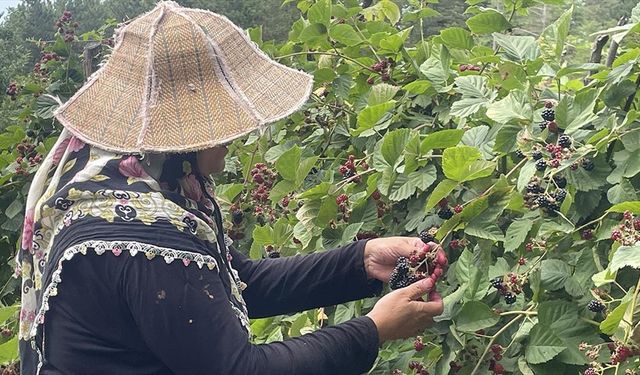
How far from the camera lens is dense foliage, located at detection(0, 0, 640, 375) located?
1.51m

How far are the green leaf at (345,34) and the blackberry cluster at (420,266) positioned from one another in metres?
0.95

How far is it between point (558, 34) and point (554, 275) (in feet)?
2.20

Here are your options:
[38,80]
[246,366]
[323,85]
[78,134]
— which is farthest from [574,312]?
[38,80]

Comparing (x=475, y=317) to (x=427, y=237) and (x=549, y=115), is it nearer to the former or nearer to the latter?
(x=427, y=237)

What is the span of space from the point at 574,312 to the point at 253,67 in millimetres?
714

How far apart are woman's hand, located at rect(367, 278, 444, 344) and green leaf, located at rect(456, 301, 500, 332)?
0.05 m

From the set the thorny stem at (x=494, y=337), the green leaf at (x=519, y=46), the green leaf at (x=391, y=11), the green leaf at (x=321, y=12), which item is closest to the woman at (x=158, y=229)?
the thorny stem at (x=494, y=337)

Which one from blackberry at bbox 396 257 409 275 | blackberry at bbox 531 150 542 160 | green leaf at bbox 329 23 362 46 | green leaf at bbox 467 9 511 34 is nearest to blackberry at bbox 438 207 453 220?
blackberry at bbox 396 257 409 275

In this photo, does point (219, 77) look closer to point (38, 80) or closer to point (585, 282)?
point (585, 282)

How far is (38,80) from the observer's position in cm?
410

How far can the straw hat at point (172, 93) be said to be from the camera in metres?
1.48

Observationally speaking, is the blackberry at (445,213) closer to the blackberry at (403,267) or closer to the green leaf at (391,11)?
the blackberry at (403,267)

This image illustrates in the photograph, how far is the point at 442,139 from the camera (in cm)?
179

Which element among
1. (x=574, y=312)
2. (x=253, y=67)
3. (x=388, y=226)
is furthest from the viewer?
(x=388, y=226)
